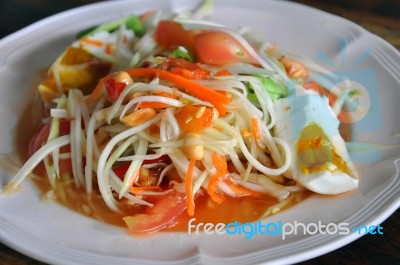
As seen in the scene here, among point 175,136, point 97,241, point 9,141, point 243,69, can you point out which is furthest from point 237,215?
point 9,141

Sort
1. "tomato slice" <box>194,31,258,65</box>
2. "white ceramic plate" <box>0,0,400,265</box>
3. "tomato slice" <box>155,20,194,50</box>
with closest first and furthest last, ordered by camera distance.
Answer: "white ceramic plate" <box>0,0,400,265</box> → "tomato slice" <box>194,31,258,65</box> → "tomato slice" <box>155,20,194,50</box>

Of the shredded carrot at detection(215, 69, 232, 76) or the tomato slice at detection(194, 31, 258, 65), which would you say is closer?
the shredded carrot at detection(215, 69, 232, 76)

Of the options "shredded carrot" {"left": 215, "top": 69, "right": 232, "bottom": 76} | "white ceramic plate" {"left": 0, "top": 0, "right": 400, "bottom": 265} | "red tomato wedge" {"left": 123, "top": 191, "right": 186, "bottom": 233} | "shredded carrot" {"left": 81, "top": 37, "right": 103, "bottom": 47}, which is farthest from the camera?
"shredded carrot" {"left": 81, "top": 37, "right": 103, "bottom": 47}

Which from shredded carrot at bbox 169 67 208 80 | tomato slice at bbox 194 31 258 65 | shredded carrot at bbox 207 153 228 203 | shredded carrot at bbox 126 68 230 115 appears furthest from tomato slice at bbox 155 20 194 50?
shredded carrot at bbox 207 153 228 203

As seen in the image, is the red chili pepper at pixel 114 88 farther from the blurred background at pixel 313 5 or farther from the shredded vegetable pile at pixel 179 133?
the blurred background at pixel 313 5

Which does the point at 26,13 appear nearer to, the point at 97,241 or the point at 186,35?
the point at 186,35

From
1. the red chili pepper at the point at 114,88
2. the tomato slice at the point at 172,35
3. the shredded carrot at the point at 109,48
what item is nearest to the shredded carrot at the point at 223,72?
the tomato slice at the point at 172,35

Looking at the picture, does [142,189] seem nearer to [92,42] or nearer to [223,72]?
[223,72]

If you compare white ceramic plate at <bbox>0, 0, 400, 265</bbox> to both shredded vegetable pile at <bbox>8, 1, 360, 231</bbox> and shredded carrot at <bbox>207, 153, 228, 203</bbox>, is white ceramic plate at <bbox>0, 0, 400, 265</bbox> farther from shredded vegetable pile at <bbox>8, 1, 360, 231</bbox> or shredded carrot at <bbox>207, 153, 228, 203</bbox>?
shredded carrot at <bbox>207, 153, 228, 203</bbox>
